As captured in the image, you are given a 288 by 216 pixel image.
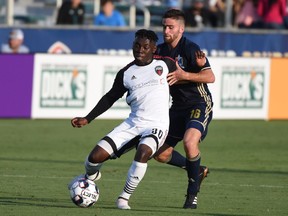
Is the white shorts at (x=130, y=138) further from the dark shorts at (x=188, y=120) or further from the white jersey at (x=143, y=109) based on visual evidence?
the dark shorts at (x=188, y=120)

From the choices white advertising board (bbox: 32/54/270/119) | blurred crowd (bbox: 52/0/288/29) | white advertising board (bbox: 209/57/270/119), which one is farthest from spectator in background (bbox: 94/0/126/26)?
white advertising board (bbox: 209/57/270/119)

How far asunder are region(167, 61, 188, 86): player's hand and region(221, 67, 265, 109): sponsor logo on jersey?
11049 mm

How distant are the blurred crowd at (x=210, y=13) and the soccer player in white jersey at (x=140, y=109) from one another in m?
13.9

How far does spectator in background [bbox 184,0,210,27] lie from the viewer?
27.6 m

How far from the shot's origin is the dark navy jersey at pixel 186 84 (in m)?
11.9

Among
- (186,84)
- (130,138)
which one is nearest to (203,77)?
(186,84)

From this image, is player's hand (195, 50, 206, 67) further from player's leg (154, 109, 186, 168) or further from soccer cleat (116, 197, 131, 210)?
soccer cleat (116, 197, 131, 210)

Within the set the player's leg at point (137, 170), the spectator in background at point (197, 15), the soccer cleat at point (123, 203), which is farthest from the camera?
the spectator in background at point (197, 15)

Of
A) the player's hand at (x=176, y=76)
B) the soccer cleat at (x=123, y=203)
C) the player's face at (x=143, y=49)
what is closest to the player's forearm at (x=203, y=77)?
the player's hand at (x=176, y=76)

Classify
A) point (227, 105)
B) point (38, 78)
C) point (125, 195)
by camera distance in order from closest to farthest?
point (125, 195) → point (38, 78) → point (227, 105)

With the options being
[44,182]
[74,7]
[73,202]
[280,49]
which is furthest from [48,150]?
[280,49]

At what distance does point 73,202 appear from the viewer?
441 inches

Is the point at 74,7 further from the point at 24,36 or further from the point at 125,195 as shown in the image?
the point at 125,195

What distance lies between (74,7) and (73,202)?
1428 cm
